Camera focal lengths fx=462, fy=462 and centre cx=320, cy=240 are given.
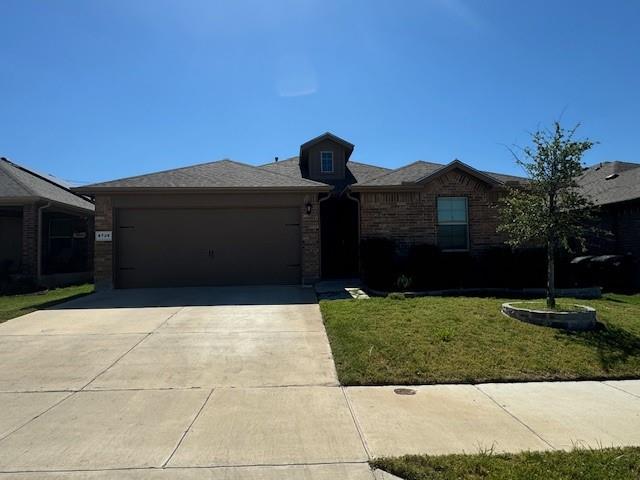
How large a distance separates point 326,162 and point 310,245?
5.64 m

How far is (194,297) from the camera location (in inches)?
463

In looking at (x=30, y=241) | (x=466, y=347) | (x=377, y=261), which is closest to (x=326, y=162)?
(x=377, y=261)

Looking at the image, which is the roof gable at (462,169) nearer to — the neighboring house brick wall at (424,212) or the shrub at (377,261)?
the neighboring house brick wall at (424,212)

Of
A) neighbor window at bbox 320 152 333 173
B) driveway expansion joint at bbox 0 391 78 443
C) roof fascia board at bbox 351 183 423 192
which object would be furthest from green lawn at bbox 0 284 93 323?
neighbor window at bbox 320 152 333 173

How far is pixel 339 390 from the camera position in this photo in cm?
544

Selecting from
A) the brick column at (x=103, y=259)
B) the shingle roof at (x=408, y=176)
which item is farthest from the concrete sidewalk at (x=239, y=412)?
the shingle roof at (x=408, y=176)

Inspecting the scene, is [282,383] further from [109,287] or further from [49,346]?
[109,287]

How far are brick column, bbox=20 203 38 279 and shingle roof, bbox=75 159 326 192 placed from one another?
3.51m

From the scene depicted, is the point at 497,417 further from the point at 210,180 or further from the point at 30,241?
the point at 30,241

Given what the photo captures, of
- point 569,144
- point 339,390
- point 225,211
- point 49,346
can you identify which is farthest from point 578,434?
point 225,211

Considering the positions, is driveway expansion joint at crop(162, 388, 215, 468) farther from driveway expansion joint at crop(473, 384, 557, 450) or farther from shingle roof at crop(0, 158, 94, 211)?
shingle roof at crop(0, 158, 94, 211)

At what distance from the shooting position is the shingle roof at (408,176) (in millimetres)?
13650

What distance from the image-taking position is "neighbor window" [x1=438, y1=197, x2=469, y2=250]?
13.8 metres

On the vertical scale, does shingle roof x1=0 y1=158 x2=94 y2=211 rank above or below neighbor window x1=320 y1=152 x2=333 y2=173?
below
